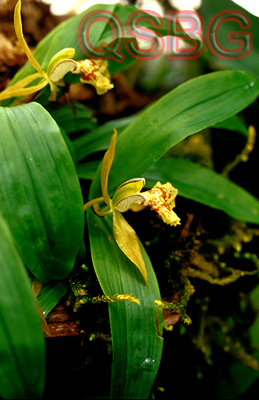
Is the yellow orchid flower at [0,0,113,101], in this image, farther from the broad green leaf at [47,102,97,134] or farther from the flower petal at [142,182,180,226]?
the flower petal at [142,182,180,226]

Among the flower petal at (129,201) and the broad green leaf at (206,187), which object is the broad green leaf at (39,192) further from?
the broad green leaf at (206,187)

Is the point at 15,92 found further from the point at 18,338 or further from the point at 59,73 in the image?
the point at 18,338

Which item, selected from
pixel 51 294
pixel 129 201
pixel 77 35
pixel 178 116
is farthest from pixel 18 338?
pixel 77 35

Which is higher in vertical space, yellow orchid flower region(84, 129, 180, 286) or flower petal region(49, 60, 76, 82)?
flower petal region(49, 60, 76, 82)

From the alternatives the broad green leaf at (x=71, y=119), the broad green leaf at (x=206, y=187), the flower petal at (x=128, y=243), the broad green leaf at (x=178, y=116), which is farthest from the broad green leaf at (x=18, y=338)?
the broad green leaf at (x=71, y=119)

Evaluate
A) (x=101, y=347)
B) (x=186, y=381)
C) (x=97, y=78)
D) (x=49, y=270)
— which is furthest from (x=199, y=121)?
(x=186, y=381)

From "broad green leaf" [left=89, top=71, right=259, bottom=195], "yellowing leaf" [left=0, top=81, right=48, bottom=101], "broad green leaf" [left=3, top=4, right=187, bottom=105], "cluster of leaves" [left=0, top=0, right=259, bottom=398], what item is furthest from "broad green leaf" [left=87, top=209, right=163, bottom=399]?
"broad green leaf" [left=3, top=4, right=187, bottom=105]
